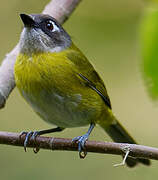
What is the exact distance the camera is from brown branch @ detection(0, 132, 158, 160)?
2.81m

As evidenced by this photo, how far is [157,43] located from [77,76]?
74.1 inches

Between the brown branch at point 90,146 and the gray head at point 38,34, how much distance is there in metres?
1.12

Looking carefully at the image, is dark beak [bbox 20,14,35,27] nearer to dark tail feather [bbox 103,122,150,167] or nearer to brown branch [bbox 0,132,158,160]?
brown branch [bbox 0,132,158,160]

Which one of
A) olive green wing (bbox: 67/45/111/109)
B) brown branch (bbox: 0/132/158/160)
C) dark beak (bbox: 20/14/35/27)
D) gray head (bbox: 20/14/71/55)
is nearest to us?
brown branch (bbox: 0/132/158/160)

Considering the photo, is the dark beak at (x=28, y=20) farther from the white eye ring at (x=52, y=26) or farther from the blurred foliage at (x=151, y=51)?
the blurred foliage at (x=151, y=51)

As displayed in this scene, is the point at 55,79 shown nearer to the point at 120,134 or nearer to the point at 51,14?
the point at 51,14

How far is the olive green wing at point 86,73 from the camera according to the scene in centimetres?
446

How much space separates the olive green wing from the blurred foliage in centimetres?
185

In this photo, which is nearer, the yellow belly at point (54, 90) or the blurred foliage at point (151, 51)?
the blurred foliage at point (151, 51)

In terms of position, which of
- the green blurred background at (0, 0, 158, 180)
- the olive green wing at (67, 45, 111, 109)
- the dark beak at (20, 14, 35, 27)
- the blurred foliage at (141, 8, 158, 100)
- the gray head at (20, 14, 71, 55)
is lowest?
the green blurred background at (0, 0, 158, 180)

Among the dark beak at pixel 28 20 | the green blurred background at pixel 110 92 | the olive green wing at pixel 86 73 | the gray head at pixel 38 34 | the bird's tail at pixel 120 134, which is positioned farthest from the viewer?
the green blurred background at pixel 110 92

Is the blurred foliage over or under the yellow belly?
over

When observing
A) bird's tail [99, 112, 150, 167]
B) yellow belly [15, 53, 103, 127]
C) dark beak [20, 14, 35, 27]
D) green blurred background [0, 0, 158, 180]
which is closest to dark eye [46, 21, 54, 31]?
dark beak [20, 14, 35, 27]

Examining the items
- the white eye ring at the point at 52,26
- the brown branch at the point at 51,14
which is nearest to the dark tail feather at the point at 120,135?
the white eye ring at the point at 52,26
